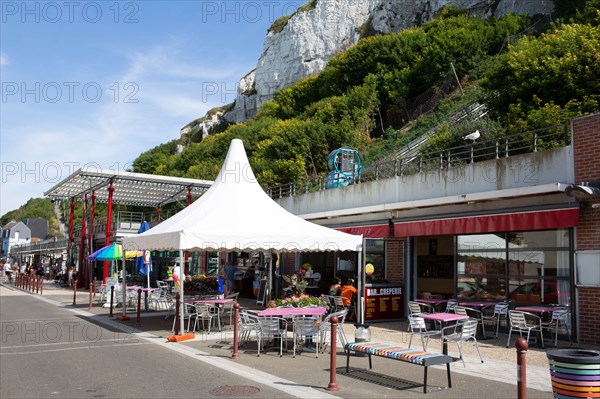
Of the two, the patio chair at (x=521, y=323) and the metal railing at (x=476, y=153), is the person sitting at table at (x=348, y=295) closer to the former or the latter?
the patio chair at (x=521, y=323)

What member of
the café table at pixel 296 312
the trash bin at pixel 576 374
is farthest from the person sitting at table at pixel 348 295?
the trash bin at pixel 576 374

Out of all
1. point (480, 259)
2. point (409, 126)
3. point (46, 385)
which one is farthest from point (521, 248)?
point (409, 126)

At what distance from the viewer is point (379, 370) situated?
9.07 metres

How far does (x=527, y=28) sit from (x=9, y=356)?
147ft

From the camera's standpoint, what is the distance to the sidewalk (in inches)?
302

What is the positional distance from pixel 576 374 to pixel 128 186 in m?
25.8

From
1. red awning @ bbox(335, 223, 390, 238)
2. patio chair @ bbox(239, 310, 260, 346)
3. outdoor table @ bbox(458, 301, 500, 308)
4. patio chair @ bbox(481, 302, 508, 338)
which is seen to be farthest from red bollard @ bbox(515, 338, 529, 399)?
red awning @ bbox(335, 223, 390, 238)

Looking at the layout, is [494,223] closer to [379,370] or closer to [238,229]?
[379,370]

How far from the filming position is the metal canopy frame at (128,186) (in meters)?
25.1

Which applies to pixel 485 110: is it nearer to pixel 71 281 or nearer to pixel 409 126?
pixel 409 126

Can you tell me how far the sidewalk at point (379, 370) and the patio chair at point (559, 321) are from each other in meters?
0.38

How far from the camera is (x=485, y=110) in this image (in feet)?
110

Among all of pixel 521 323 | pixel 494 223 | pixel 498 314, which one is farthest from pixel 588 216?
pixel 498 314

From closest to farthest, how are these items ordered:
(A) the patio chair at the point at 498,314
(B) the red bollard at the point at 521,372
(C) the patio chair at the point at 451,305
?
(B) the red bollard at the point at 521,372 → (A) the patio chair at the point at 498,314 → (C) the patio chair at the point at 451,305
